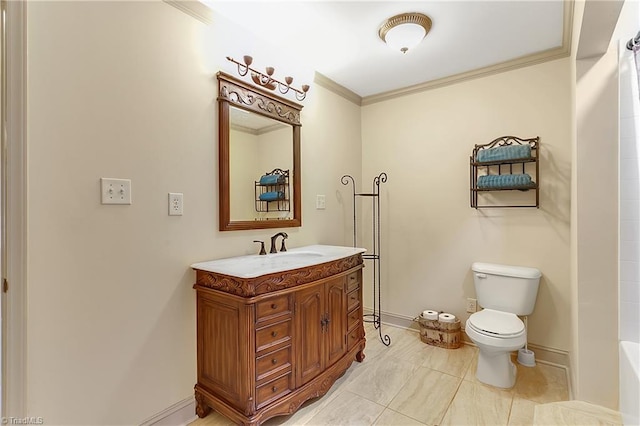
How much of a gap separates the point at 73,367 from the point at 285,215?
4.86ft

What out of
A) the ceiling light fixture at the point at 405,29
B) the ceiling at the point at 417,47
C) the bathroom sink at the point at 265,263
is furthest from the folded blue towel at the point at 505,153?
the bathroom sink at the point at 265,263

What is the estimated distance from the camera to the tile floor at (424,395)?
5.50ft

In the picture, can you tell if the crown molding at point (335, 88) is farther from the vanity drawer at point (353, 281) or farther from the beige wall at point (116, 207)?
the vanity drawer at point (353, 281)

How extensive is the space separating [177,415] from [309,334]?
2.76 feet

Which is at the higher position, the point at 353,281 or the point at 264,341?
the point at 353,281

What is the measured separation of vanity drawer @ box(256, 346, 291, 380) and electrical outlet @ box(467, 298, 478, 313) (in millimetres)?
1766

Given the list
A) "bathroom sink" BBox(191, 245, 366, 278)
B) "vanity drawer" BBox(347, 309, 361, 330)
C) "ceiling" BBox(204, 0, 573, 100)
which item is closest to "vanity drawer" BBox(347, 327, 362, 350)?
"vanity drawer" BBox(347, 309, 361, 330)

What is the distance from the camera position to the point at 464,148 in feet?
8.59

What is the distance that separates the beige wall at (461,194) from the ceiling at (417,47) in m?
0.24

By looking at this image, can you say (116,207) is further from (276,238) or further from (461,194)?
(461,194)

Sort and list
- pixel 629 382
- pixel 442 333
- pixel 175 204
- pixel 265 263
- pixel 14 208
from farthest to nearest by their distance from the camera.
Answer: pixel 442 333
pixel 265 263
pixel 175 204
pixel 629 382
pixel 14 208

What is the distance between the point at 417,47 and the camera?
2.22 metres

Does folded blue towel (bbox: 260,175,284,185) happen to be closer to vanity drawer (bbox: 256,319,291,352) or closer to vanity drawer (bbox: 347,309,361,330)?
vanity drawer (bbox: 256,319,291,352)

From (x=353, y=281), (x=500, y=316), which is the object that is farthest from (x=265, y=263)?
(x=500, y=316)
